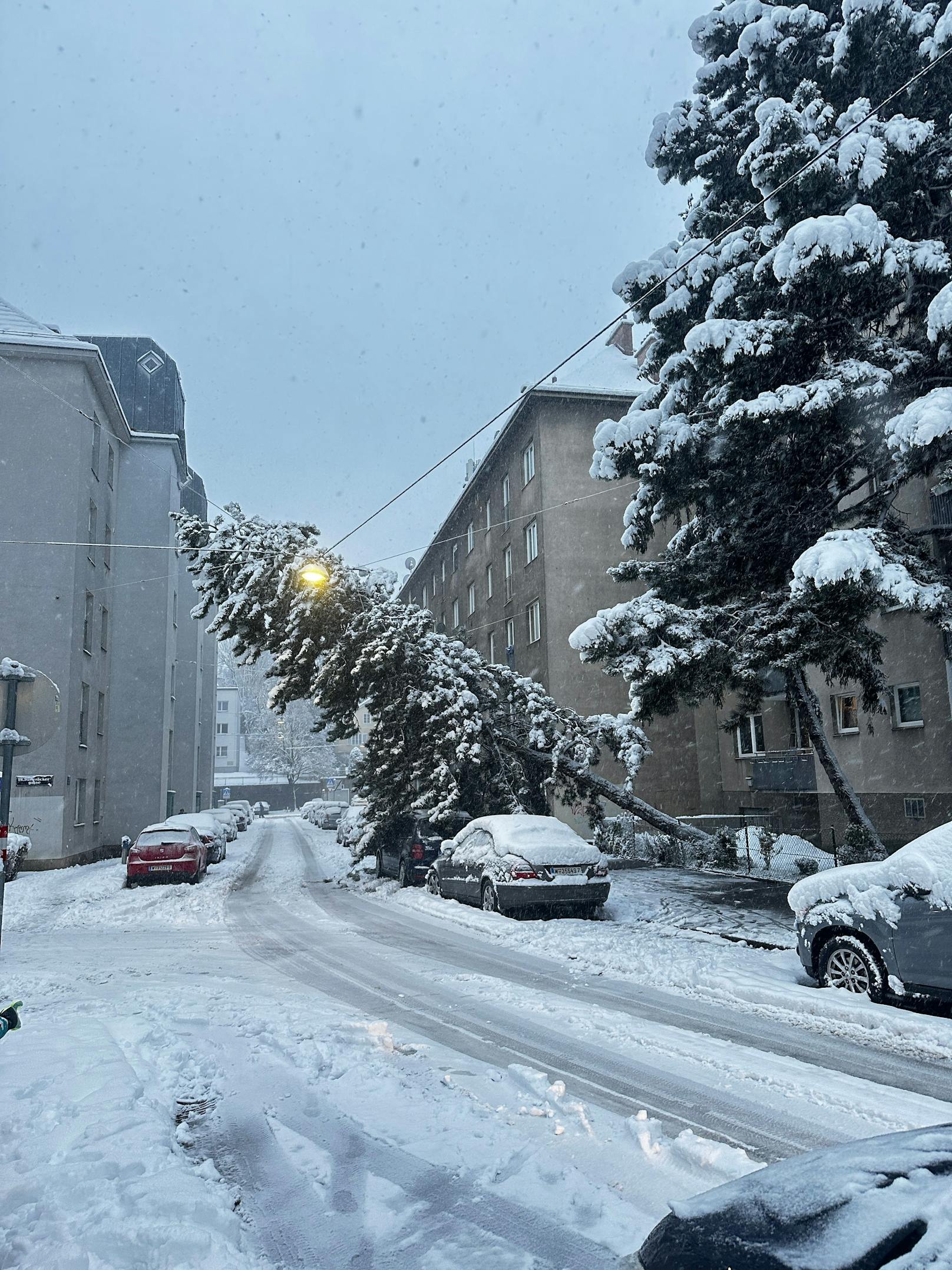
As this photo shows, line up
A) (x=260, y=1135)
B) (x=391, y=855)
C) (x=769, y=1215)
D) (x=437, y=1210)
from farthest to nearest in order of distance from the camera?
(x=391, y=855)
(x=260, y=1135)
(x=437, y=1210)
(x=769, y=1215)

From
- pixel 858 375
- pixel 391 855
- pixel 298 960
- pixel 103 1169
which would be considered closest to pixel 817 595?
pixel 858 375

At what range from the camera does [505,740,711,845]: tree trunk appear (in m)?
19.8

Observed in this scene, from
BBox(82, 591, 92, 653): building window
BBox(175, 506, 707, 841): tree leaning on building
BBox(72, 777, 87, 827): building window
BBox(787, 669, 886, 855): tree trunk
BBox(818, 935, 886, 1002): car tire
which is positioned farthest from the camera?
BBox(82, 591, 92, 653): building window

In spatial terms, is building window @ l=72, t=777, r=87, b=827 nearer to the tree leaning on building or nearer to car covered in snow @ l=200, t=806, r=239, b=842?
the tree leaning on building

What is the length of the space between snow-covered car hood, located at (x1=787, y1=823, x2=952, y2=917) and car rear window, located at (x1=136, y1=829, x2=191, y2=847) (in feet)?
52.4

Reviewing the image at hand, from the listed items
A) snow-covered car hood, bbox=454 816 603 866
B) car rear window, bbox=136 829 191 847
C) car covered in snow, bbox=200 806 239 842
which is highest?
snow-covered car hood, bbox=454 816 603 866

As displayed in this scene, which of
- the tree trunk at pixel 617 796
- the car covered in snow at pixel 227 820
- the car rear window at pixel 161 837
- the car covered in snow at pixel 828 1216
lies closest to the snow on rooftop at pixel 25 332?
the car rear window at pixel 161 837

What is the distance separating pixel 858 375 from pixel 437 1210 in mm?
11806

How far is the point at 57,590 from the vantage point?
84.3 feet

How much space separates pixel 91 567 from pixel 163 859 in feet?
39.1

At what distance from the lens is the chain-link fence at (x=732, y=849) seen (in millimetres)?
19562

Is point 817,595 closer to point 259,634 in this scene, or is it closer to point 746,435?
point 746,435

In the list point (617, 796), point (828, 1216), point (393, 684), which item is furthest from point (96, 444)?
point (828, 1216)

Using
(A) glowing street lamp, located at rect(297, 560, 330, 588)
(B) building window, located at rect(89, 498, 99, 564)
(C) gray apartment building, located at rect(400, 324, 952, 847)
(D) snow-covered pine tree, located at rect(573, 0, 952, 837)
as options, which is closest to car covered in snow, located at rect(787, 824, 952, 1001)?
(D) snow-covered pine tree, located at rect(573, 0, 952, 837)
